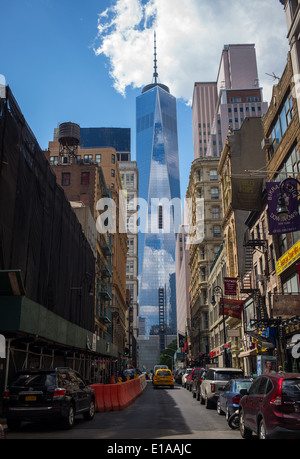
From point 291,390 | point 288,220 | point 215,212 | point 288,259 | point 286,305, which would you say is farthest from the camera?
point 215,212

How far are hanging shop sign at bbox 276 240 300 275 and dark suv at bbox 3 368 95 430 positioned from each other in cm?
1498

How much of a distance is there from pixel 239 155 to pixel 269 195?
24.9m

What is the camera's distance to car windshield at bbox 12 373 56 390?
40.2 ft

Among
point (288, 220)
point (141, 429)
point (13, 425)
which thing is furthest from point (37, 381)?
point (288, 220)

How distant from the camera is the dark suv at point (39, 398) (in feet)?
39.2

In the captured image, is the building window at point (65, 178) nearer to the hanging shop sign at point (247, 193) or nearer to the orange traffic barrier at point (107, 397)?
the hanging shop sign at point (247, 193)

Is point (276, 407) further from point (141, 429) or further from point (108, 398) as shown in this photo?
point (108, 398)

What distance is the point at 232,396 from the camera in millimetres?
13641

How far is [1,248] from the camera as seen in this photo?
16.7 m

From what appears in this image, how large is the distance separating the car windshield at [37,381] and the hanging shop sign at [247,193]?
2213cm

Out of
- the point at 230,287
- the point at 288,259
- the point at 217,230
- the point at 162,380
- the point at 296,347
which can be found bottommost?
the point at 162,380

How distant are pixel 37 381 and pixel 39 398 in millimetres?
503

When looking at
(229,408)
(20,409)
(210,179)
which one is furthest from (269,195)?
(210,179)
